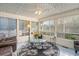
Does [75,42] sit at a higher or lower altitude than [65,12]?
lower

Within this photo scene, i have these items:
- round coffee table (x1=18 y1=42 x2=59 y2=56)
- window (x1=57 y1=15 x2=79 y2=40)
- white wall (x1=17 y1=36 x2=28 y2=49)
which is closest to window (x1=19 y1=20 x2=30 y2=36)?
white wall (x1=17 y1=36 x2=28 y2=49)

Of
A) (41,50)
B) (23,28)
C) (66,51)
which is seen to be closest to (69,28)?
(66,51)

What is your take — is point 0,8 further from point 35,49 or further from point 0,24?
point 35,49

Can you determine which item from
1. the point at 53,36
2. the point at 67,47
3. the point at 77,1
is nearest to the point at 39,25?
the point at 53,36

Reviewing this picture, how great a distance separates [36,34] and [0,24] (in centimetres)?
80

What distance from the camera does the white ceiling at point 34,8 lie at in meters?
2.61

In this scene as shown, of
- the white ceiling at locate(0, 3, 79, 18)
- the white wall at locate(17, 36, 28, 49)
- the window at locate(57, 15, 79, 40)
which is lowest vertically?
the white wall at locate(17, 36, 28, 49)

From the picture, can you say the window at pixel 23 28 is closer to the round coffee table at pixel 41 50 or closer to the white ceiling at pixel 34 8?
the white ceiling at pixel 34 8

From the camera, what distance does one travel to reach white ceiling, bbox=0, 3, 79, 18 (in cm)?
261

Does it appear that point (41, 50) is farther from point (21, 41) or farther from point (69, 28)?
point (69, 28)

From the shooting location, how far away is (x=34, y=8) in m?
2.65

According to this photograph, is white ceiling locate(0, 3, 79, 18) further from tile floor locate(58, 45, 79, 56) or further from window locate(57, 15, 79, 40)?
tile floor locate(58, 45, 79, 56)

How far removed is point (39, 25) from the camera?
2707mm

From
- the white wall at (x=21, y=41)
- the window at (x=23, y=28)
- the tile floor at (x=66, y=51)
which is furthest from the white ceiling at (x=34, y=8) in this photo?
the tile floor at (x=66, y=51)
